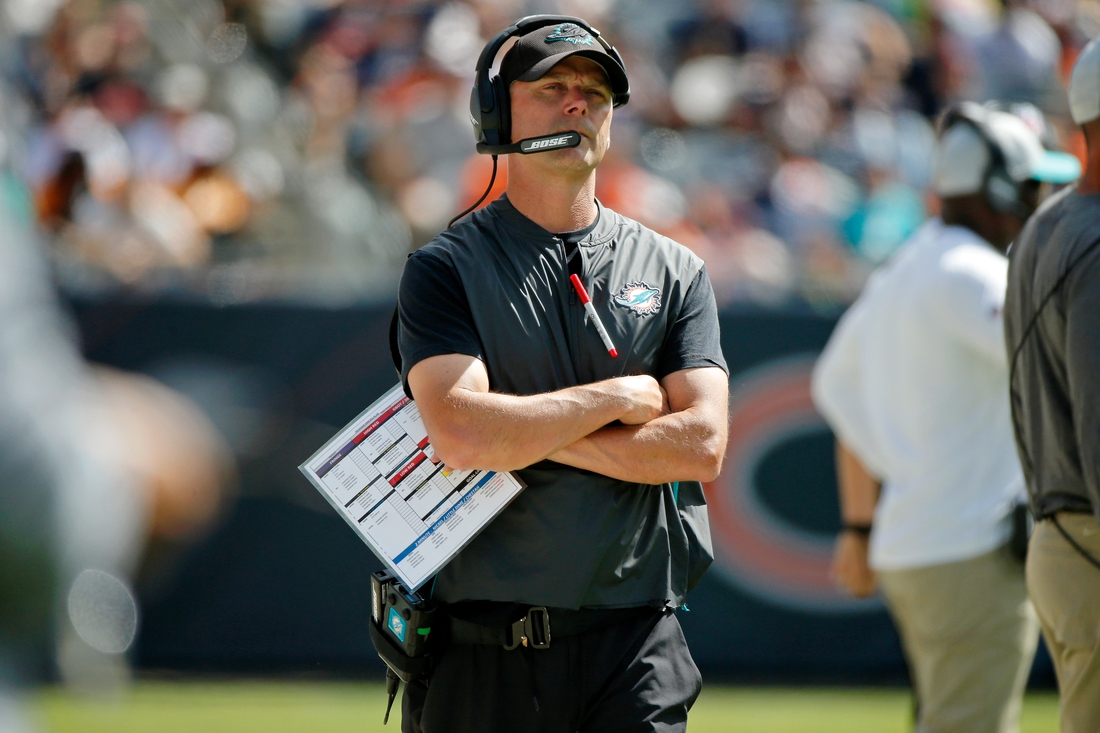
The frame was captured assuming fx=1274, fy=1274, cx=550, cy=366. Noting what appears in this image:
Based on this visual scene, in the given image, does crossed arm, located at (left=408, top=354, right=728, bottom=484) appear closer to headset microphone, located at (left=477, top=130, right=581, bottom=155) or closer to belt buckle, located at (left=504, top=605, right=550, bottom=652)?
belt buckle, located at (left=504, top=605, right=550, bottom=652)

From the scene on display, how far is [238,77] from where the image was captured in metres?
11.5

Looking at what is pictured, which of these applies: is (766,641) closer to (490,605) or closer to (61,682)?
(61,682)

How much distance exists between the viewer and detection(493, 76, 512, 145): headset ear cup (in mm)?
3232

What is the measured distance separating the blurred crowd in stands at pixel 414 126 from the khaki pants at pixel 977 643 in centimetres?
357

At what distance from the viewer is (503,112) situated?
10.6 feet

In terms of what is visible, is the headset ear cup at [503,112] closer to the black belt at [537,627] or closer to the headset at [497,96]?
the headset at [497,96]

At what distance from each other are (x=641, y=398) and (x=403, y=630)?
2.63ft

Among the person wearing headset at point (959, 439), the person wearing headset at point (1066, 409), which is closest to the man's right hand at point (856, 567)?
the person wearing headset at point (959, 439)

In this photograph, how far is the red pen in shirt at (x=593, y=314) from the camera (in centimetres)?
312

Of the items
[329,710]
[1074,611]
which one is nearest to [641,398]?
[1074,611]

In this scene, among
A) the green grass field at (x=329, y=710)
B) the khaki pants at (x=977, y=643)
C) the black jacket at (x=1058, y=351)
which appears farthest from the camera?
the green grass field at (x=329, y=710)

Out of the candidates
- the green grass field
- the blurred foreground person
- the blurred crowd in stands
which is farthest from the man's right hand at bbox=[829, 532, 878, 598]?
the blurred foreground person

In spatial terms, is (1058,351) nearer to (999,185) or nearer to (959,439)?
(959,439)

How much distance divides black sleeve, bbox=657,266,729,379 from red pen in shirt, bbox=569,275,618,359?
170 mm
